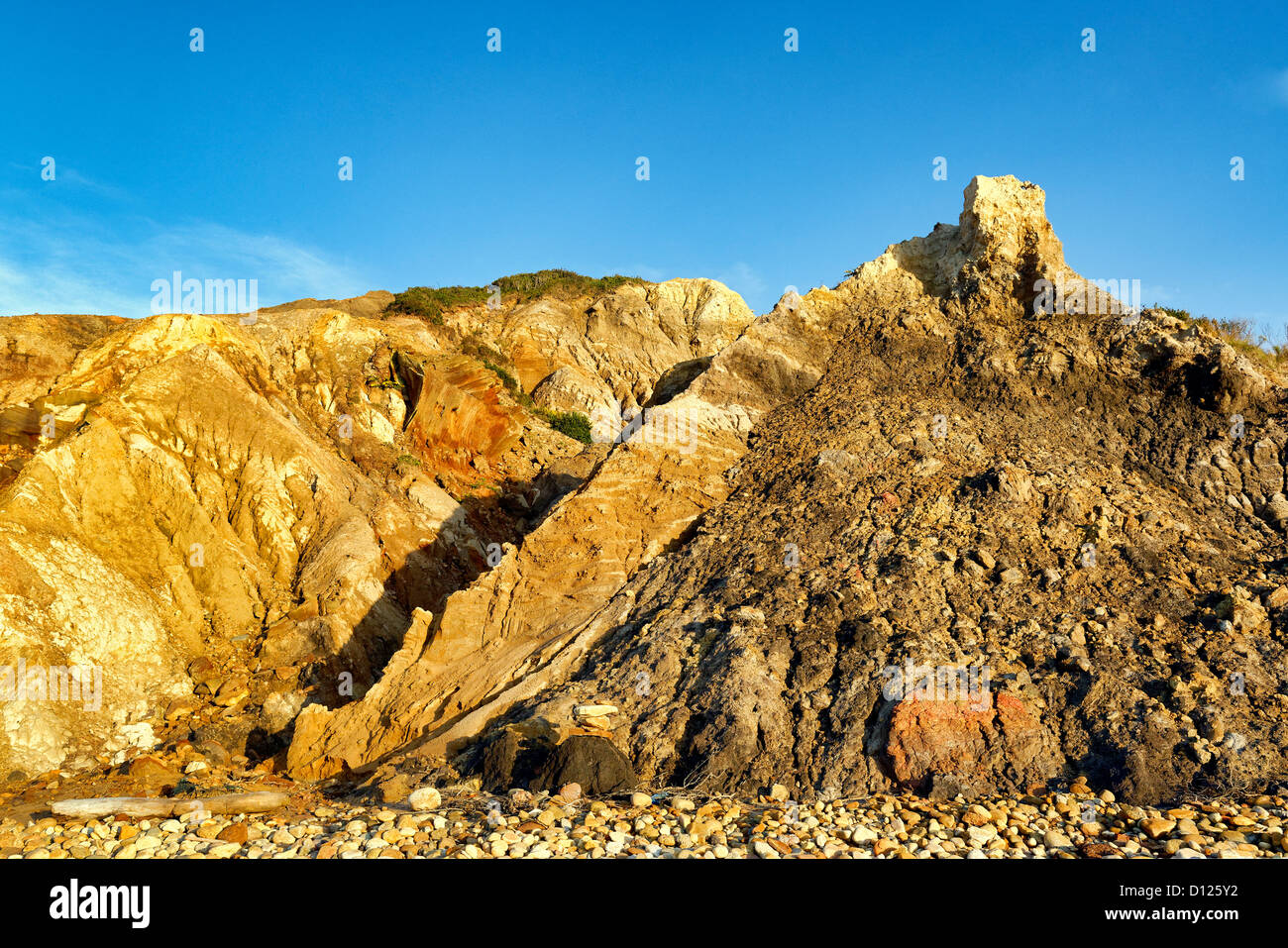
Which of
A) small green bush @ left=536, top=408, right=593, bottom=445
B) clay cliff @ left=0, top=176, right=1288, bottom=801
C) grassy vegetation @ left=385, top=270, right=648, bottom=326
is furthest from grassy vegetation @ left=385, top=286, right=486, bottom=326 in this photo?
clay cliff @ left=0, top=176, right=1288, bottom=801

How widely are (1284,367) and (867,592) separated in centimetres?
1077

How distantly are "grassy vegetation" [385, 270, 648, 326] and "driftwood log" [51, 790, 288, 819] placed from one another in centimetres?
2482

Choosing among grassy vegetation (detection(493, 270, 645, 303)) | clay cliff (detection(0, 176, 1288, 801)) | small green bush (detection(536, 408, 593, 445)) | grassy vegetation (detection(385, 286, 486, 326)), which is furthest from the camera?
grassy vegetation (detection(493, 270, 645, 303))

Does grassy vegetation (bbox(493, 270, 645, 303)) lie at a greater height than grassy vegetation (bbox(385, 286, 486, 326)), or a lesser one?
greater

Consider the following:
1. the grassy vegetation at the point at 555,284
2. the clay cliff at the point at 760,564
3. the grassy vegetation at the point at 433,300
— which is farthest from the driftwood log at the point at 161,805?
the grassy vegetation at the point at 555,284

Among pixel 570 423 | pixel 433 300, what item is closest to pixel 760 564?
pixel 570 423

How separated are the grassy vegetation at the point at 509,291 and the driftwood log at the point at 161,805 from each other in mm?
24819

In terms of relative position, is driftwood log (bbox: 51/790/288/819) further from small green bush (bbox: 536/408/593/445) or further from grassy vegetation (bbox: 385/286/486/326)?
grassy vegetation (bbox: 385/286/486/326)

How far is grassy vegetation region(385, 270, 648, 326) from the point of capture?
30984 mm

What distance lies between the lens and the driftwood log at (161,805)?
7223mm

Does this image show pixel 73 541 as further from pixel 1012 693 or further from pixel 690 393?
pixel 1012 693

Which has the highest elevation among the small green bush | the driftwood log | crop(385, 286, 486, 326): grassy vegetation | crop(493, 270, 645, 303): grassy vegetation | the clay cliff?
crop(493, 270, 645, 303): grassy vegetation

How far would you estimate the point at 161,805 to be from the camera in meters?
7.40

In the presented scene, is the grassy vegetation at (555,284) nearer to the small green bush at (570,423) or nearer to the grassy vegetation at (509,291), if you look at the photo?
the grassy vegetation at (509,291)
